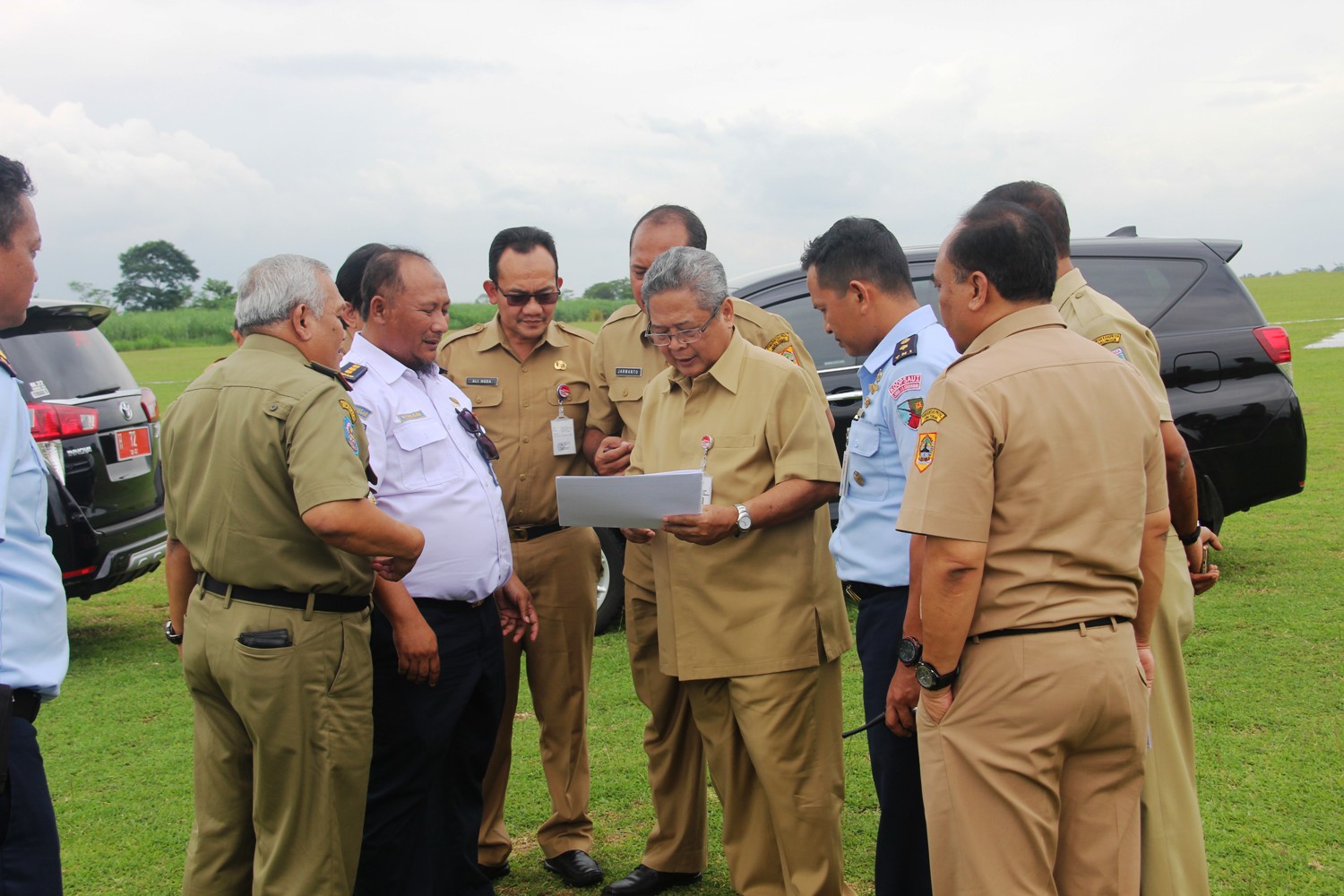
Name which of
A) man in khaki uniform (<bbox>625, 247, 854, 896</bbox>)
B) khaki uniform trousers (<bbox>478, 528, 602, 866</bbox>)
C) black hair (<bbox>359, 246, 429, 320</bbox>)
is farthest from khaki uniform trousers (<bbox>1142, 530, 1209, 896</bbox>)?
black hair (<bbox>359, 246, 429, 320</bbox>)

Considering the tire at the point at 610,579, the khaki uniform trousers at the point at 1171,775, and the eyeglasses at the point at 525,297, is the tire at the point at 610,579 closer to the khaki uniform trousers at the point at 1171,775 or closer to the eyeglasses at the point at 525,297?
the eyeglasses at the point at 525,297

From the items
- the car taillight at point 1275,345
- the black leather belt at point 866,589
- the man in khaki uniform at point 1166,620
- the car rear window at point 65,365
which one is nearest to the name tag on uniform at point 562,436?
the black leather belt at point 866,589

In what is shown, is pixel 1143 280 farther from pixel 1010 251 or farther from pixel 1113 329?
pixel 1010 251

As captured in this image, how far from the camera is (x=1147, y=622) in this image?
2.43 m

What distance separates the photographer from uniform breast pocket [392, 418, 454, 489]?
3.02m

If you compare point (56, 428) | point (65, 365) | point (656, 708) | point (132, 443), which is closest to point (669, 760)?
point (656, 708)

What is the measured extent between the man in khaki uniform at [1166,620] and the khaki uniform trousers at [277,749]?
197 centimetres

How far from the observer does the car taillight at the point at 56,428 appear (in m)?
5.64

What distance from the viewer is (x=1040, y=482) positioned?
6.88ft

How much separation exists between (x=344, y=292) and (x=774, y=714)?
6.54 feet

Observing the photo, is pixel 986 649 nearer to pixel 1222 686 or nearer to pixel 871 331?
pixel 871 331

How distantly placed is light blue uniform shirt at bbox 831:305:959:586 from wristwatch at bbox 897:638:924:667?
353 millimetres

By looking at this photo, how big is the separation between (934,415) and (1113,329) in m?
0.89

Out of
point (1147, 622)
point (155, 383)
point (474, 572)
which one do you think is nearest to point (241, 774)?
point (474, 572)
